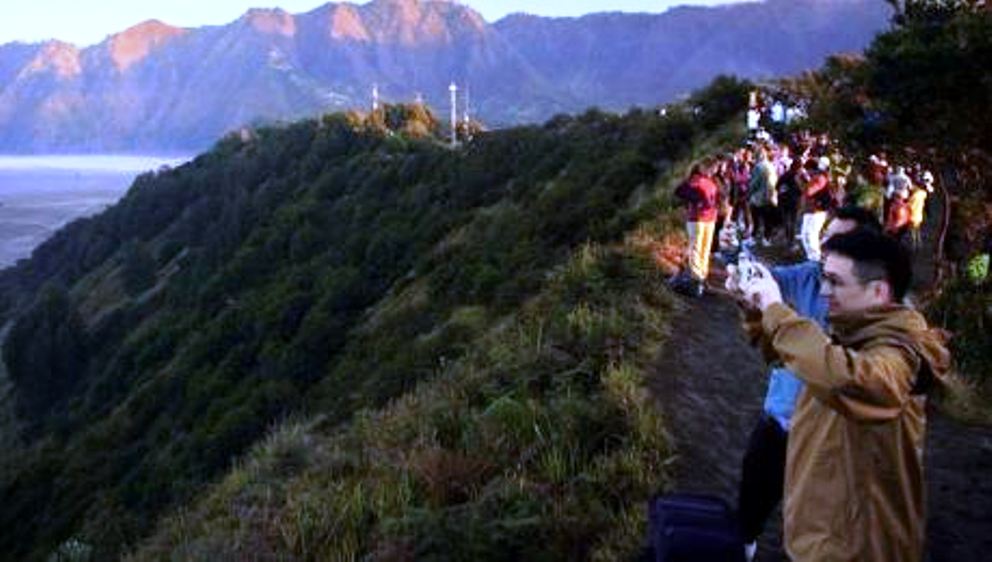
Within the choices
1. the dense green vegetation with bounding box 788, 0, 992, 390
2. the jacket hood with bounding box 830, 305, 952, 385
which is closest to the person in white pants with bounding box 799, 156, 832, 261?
the dense green vegetation with bounding box 788, 0, 992, 390

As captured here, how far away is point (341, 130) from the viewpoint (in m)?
73.5

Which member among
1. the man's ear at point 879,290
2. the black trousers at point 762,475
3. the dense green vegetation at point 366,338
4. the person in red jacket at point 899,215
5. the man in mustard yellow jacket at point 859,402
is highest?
the man's ear at point 879,290

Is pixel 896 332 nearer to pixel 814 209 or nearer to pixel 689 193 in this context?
pixel 689 193

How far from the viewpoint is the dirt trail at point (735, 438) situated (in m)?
5.50

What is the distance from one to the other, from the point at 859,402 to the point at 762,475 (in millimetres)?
1709

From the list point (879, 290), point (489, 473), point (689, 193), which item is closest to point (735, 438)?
point (489, 473)

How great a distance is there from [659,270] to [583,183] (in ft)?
59.5

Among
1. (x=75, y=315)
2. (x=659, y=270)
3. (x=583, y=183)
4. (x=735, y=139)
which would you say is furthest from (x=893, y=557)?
(x=75, y=315)

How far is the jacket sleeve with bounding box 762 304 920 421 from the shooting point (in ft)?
8.59

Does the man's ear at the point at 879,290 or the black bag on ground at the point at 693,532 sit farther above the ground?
the man's ear at the point at 879,290

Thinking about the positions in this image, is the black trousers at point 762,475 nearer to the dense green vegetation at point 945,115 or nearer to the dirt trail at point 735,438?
the dirt trail at point 735,438

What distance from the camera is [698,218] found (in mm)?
10523

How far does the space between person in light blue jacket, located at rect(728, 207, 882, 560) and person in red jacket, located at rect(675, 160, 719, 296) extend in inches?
245

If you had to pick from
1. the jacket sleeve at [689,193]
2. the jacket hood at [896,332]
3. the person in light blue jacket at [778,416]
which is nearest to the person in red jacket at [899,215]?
the jacket sleeve at [689,193]
